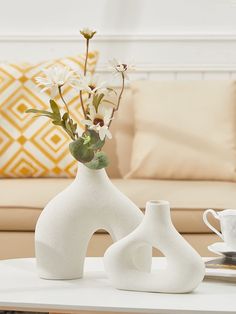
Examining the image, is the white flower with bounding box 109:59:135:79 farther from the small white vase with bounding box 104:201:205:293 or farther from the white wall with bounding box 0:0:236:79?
the white wall with bounding box 0:0:236:79

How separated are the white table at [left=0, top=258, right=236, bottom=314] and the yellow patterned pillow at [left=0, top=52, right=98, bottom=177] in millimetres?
1192

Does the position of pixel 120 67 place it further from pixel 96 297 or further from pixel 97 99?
pixel 96 297

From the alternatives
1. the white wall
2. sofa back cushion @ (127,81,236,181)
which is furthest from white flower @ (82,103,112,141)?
the white wall

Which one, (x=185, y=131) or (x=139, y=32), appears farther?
(x=139, y=32)

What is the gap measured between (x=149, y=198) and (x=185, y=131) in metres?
0.49

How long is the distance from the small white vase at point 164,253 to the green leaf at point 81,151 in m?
0.19

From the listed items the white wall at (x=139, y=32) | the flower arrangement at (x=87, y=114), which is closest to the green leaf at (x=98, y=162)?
the flower arrangement at (x=87, y=114)

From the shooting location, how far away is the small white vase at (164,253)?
125cm

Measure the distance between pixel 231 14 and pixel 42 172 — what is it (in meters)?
1.17

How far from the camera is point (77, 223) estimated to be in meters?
1.38

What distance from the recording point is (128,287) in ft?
4.25

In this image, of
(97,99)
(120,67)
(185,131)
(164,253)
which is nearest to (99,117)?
(97,99)

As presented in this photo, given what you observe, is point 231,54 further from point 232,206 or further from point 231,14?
point 232,206

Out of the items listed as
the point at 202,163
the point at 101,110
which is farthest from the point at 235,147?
the point at 101,110
